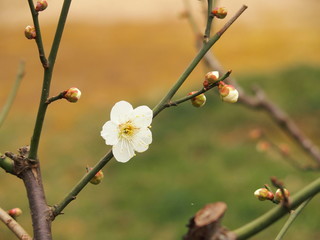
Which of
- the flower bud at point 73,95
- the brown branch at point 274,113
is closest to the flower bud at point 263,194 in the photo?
the flower bud at point 73,95

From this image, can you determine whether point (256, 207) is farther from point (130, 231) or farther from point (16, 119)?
point (16, 119)

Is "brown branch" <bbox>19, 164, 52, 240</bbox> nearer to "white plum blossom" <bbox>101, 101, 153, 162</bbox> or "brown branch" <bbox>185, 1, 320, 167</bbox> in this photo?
"white plum blossom" <bbox>101, 101, 153, 162</bbox>

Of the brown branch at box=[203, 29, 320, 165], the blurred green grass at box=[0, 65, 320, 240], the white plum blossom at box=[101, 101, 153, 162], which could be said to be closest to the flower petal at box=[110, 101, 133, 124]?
the white plum blossom at box=[101, 101, 153, 162]

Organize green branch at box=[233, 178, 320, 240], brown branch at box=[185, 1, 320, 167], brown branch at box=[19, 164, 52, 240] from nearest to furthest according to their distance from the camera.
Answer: green branch at box=[233, 178, 320, 240], brown branch at box=[19, 164, 52, 240], brown branch at box=[185, 1, 320, 167]

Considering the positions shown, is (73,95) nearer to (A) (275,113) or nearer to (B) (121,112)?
(B) (121,112)

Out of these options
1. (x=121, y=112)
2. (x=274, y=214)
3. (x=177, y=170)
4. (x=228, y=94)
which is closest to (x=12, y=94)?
(x=121, y=112)

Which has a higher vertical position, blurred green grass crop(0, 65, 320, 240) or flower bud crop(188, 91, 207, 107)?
flower bud crop(188, 91, 207, 107)

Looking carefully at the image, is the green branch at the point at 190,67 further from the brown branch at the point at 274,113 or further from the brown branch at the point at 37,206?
the brown branch at the point at 274,113

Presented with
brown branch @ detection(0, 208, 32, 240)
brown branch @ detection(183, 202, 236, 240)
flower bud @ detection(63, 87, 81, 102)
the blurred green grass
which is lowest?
the blurred green grass
